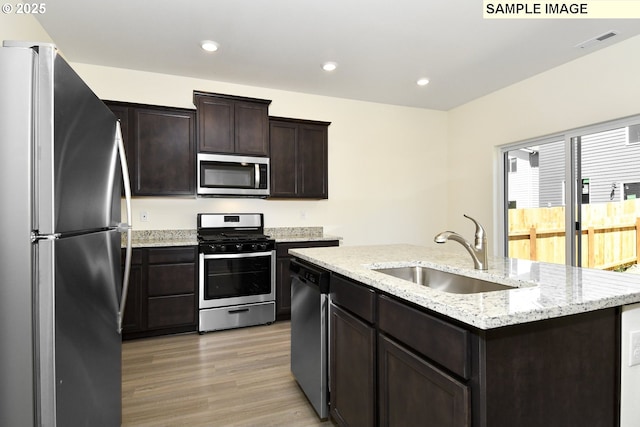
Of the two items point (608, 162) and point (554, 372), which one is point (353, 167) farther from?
point (554, 372)

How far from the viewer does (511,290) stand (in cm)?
121

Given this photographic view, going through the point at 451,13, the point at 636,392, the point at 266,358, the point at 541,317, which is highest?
the point at 451,13

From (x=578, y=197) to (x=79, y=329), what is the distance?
4188mm

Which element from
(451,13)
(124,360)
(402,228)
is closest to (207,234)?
(124,360)

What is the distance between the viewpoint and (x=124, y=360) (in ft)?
9.10

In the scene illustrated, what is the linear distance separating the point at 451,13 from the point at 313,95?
2124mm

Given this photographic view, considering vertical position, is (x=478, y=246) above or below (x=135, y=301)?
above

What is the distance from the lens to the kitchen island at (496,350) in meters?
0.98

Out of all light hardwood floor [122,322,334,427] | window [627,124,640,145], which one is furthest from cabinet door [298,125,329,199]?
window [627,124,640,145]

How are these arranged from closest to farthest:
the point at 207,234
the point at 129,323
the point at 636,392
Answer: the point at 636,392 → the point at 129,323 → the point at 207,234

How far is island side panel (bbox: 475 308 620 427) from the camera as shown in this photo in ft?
3.20

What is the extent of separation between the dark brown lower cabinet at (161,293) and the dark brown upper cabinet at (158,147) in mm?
666

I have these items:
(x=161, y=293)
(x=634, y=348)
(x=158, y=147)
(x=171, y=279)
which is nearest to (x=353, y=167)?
(x=158, y=147)

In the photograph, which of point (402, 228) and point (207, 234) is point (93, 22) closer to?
point (207, 234)
